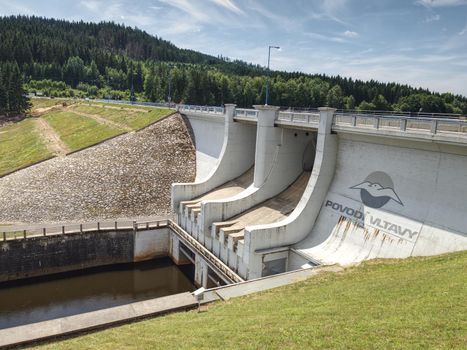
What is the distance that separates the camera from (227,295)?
16.0 m

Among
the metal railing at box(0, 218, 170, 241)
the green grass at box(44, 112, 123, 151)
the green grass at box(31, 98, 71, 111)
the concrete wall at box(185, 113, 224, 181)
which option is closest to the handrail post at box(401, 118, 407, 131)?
the metal railing at box(0, 218, 170, 241)

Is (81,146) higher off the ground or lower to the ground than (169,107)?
lower

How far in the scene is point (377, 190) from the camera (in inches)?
839

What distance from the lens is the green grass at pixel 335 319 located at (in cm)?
854

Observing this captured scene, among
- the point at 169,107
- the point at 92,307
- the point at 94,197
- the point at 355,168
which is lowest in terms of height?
the point at 92,307

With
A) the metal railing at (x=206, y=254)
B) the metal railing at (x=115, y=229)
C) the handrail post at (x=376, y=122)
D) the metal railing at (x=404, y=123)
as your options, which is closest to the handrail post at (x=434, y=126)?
the metal railing at (x=404, y=123)

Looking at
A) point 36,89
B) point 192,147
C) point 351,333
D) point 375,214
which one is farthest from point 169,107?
point 36,89

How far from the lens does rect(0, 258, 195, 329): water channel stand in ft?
79.4

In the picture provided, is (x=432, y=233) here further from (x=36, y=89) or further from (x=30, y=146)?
(x=36, y=89)

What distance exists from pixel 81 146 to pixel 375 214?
36558mm

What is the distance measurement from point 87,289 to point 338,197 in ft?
63.2

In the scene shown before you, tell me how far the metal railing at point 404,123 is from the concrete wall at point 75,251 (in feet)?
60.5

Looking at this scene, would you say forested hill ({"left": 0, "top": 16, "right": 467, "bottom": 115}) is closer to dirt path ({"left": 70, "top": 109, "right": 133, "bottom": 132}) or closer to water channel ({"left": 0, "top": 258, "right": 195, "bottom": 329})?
dirt path ({"left": 70, "top": 109, "right": 133, "bottom": 132})

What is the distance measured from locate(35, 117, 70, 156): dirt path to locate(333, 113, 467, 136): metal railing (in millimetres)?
34150
